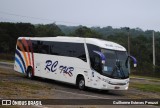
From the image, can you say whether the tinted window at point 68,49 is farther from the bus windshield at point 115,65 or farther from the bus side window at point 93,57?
the bus windshield at point 115,65

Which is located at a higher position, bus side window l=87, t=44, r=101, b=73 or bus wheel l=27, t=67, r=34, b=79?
bus side window l=87, t=44, r=101, b=73

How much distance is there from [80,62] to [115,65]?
8.80ft

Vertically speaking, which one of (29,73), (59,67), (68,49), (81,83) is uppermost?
(68,49)

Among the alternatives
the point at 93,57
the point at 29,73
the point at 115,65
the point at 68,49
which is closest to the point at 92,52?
the point at 93,57

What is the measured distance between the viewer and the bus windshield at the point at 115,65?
24.6 meters

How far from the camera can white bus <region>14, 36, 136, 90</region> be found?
2462cm

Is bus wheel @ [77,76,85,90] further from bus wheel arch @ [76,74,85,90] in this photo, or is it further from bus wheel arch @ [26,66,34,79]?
bus wheel arch @ [26,66,34,79]

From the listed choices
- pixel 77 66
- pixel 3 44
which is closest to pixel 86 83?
pixel 77 66

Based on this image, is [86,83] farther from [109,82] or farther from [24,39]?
[24,39]

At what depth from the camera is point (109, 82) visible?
2447 cm

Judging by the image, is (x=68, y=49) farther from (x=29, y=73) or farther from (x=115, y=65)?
(x=29, y=73)

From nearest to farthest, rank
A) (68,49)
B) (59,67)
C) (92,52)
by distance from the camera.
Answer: (92,52)
(68,49)
(59,67)

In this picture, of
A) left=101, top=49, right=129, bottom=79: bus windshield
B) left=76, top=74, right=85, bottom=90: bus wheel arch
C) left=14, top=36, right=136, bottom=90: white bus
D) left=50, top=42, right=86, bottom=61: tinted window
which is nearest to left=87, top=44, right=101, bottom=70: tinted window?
left=14, top=36, right=136, bottom=90: white bus

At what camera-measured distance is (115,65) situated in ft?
81.5
